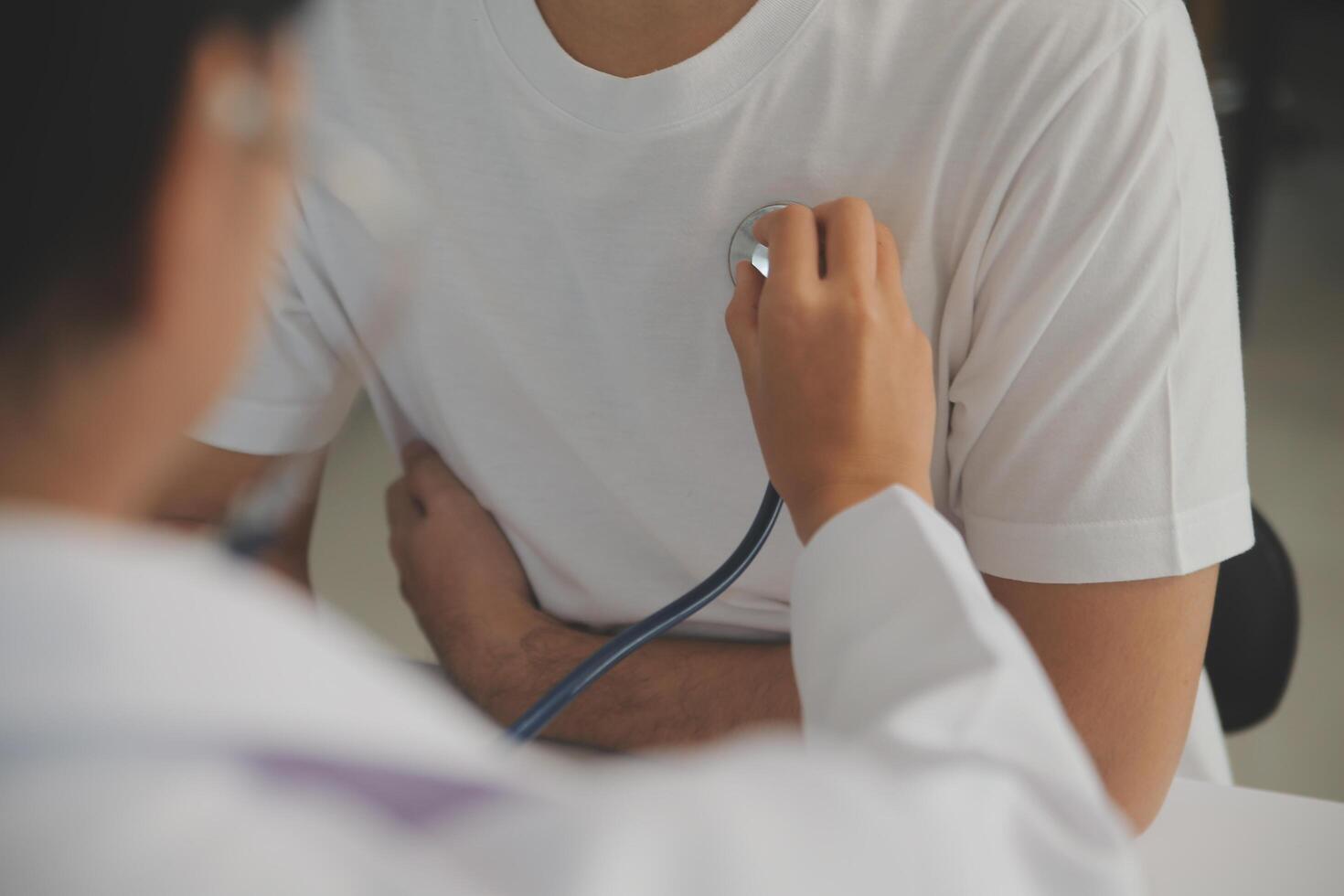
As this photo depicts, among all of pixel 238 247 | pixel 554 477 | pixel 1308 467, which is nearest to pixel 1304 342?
pixel 1308 467

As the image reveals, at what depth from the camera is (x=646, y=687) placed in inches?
37.6

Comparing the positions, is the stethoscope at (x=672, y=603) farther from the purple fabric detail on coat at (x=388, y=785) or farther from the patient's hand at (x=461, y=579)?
the purple fabric detail on coat at (x=388, y=785)

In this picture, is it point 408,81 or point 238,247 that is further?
point 408,81

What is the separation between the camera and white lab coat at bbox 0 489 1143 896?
0.36 meters

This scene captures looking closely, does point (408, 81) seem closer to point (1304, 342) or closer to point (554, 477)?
point (554, 477)

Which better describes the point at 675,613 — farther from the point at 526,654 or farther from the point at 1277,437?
the point at 1277,437

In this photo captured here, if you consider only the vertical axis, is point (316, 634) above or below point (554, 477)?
above

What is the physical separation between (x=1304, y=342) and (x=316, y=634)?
295 centimetres

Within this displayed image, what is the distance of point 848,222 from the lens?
0.71 metres

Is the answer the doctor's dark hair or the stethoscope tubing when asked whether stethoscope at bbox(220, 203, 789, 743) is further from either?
the doctor's dark hair

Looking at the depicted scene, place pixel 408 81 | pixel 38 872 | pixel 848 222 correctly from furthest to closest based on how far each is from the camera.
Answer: pixel 408 81, pixel 848 222, pixel 38 872

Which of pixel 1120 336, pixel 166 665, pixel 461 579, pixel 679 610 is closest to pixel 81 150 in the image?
pixel 166 665

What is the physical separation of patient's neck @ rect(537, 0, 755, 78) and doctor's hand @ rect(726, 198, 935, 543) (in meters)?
0.19

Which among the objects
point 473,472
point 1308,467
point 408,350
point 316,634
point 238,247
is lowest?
point 1308,467
